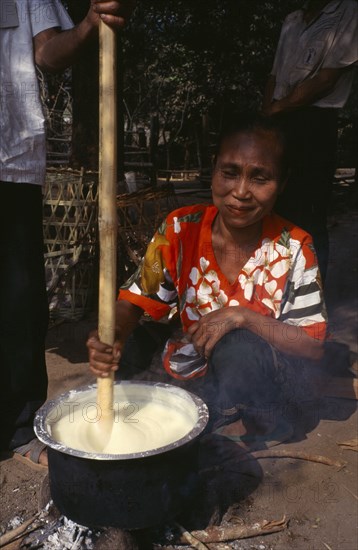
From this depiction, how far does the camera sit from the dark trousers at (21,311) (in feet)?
7.45

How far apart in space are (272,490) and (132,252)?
97.0 inches

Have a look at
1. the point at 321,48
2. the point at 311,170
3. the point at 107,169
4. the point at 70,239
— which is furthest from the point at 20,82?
the point at 70,239

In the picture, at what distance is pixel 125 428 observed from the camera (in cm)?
187

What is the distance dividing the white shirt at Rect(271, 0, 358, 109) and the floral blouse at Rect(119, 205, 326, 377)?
1.33 m

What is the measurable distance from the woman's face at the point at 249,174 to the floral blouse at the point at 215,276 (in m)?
0.24

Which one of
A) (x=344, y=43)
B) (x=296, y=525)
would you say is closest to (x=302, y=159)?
(x=344, y=43)

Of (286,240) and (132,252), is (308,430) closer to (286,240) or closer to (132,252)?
(286,240)

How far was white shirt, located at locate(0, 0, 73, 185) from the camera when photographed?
2.09 meters

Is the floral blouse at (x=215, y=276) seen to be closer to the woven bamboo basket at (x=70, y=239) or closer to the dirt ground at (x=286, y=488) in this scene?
the dirt ground at (x=286, y=488)

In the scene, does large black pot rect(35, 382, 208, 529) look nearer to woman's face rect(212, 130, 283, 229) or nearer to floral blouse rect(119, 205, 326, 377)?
floral blouse rect(119, 205, 326, 377)

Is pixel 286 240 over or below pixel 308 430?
over

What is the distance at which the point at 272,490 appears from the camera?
2.30 m

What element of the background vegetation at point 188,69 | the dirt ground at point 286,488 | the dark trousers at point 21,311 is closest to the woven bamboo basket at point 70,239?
the background vegetation at point 188,69

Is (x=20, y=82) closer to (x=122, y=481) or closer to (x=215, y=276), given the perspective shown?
(x=215, y=276)
